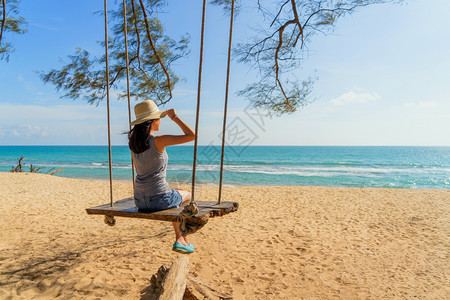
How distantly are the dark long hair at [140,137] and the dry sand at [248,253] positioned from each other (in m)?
1.38

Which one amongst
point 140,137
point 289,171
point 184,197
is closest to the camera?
point 140,137

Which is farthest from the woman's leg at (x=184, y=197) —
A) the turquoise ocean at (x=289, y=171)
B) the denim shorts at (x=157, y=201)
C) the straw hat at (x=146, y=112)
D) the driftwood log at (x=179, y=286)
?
the turquoise ocean at (x=289, y=171)

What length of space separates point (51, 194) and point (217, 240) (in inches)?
253

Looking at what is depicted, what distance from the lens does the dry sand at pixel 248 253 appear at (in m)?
2.81

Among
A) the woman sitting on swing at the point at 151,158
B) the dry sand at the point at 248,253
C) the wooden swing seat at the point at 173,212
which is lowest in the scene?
the dry sand at the point at 248,253

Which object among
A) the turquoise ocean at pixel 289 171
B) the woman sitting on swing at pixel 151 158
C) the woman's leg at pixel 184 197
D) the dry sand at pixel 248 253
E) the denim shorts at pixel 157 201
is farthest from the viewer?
the turquoise ocean at pixel 289 171

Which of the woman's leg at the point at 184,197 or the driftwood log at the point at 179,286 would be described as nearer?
the driftwood log at the point at 179,286

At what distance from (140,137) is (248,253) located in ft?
7.74

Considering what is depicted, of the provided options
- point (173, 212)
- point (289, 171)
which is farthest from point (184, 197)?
point (289, 171)

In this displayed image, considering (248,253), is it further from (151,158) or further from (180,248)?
(151,158)

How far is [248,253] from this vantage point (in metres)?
3.75

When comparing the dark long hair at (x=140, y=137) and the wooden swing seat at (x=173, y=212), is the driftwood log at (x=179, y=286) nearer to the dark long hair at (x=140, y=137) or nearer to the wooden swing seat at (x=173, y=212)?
the wooden swing seat at (x=173, y=212)

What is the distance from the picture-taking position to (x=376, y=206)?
7.47m

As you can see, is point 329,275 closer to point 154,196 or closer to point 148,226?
point 154,196
